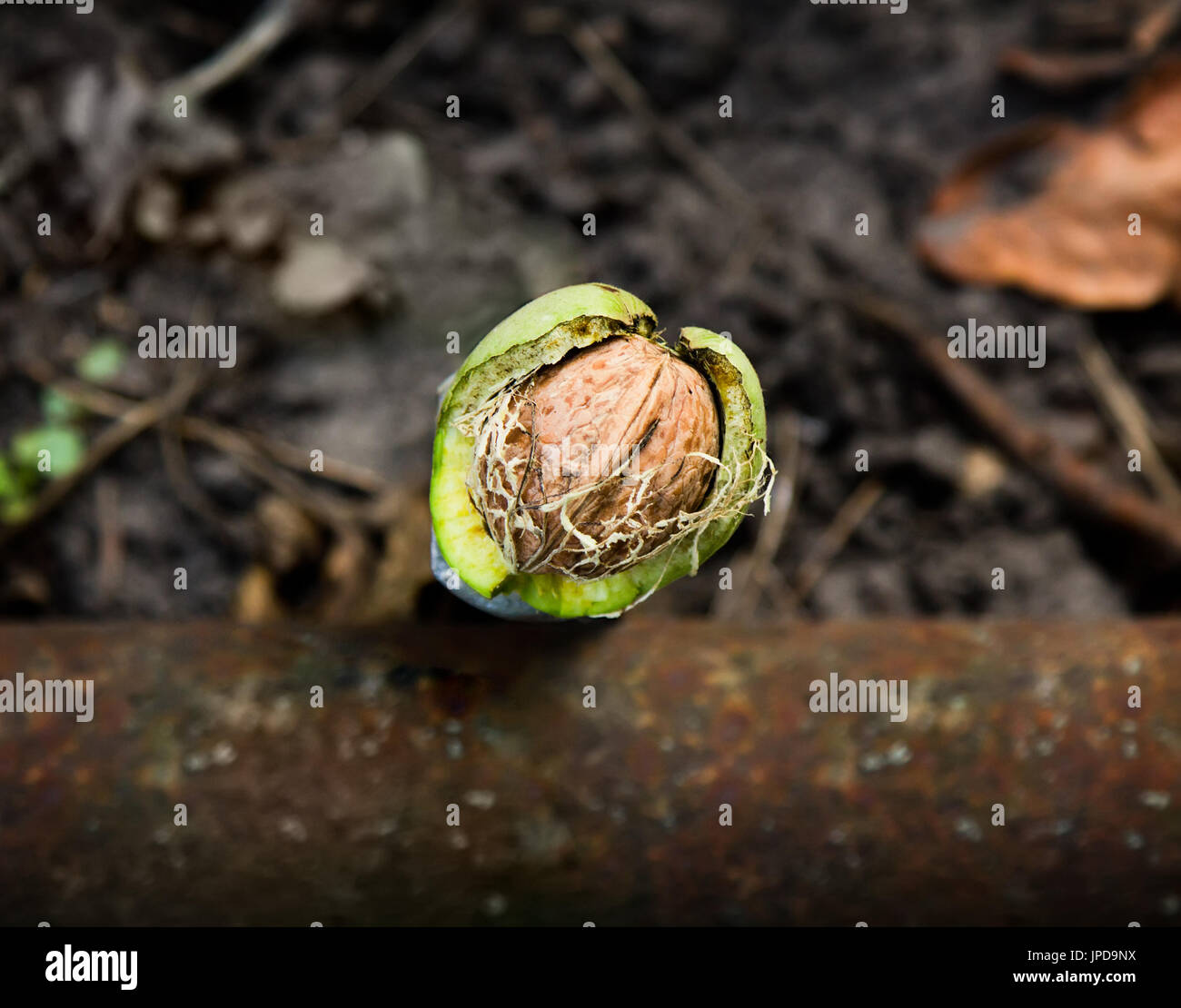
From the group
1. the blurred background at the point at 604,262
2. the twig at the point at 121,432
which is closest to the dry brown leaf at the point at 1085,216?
the blurred background at the point at 604,262

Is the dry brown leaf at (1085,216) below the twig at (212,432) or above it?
above

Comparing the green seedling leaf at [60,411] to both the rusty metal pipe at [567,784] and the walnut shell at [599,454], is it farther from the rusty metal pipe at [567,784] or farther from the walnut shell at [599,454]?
the walnut shell at [599,454]

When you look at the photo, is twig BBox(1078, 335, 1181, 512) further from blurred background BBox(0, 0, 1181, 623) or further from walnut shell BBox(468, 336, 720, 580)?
walnut shell BBox(468, 336, 720, 580)

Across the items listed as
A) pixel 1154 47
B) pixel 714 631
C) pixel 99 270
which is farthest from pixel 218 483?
pixel 1154 47

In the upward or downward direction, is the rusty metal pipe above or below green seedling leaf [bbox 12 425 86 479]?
below

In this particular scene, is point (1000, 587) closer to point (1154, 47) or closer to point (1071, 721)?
point (1071, 721)

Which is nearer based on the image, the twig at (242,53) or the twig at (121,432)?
the twig at (121,432)

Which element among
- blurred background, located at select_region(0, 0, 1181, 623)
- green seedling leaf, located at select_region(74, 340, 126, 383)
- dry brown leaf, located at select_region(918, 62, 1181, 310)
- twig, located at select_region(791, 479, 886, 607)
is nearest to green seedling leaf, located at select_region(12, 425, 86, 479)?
blurred background, located at select_region(0, 0, 1181, 623)
